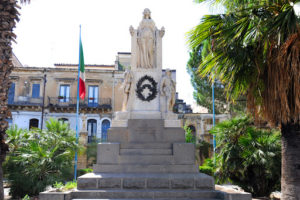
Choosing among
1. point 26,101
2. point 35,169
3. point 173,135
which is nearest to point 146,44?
point 173,135

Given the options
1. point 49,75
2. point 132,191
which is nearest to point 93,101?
point 49,75

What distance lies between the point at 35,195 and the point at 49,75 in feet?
87.2

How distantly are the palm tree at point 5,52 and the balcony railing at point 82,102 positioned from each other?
25.3 metres

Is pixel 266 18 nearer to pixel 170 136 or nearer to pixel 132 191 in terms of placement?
pixel 170 136

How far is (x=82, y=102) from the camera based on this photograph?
35.1 meters

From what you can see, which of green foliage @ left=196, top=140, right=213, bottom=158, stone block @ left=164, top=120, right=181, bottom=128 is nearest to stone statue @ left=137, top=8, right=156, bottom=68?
stone block @ left=164, top=120, right=181, bottom=128

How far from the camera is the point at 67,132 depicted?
14.7m

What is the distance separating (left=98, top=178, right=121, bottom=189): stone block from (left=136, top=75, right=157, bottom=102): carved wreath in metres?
3.43

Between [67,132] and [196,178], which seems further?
[67,132]

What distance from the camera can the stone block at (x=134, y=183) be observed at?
715 cm

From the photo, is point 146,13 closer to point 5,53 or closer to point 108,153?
point 5,53

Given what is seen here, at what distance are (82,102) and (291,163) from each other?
100 ft

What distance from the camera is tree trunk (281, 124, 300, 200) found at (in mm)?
6688

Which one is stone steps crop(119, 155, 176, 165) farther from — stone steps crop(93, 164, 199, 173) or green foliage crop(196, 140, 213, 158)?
green foliage crop(196, 140, 213, 158)
